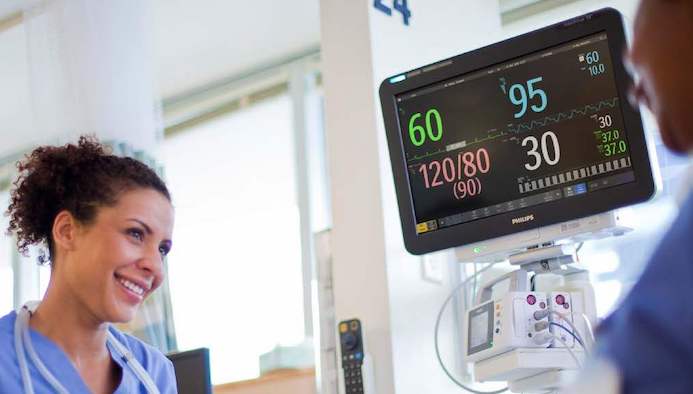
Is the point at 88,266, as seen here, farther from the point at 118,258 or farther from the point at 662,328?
the point at 662,328

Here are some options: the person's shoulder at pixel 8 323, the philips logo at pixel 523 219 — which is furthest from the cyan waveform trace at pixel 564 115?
the person's shoulder at pixel 8 323

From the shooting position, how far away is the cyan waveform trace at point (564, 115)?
254cm

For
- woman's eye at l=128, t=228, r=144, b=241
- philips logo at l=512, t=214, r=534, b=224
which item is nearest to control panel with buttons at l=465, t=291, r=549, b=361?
philips logo at l=512, t=214, r=534, b=224

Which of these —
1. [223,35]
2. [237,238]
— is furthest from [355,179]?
[237,238]

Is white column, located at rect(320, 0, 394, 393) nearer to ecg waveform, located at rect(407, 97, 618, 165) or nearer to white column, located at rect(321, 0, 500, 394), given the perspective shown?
white column, located at rect(321, 0, 500, 394)

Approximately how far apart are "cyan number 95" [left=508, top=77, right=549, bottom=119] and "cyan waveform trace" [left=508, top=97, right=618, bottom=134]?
0.03m

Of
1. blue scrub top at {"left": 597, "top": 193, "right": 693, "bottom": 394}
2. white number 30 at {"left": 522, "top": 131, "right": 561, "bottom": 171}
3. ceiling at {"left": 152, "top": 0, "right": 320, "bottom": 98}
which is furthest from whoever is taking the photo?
ceiling at {"left": 152, "top": 0, "right": 320, "bottom": 98}

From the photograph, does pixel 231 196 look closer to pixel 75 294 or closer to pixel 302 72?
pixel 302 72

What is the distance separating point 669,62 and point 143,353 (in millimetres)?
1817

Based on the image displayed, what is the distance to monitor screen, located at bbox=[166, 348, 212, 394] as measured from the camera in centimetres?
248

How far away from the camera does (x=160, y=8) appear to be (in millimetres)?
4402

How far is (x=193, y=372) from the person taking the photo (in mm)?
2502

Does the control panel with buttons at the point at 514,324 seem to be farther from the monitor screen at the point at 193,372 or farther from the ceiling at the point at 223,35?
the ceiling at the point at 223,35

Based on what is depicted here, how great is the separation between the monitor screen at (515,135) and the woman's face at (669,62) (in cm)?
204
